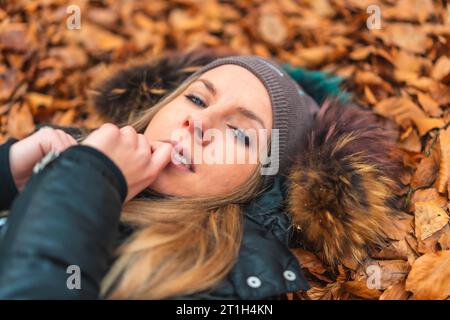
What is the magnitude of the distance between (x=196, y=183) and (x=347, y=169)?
51 centimetres

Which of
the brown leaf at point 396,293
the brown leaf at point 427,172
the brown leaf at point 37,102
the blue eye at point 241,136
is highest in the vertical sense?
→ the blue eye at point 241,136

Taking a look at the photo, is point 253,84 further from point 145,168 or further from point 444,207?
point 444,207

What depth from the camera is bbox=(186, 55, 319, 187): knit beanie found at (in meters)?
1.72

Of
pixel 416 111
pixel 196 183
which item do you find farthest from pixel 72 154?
pixel 416 111

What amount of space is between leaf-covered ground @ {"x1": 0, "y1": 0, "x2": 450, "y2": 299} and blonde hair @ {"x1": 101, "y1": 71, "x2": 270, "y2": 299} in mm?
342

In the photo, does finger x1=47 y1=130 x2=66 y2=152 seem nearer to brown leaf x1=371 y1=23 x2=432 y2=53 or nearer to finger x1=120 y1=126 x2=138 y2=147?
finger x1=120 y1=126 x2=138 y2=147

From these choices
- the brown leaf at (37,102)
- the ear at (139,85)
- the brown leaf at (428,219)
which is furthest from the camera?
the brown leaf at (37,102)

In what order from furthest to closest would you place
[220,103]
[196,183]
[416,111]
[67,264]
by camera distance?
[416,111]
[220,103]
[196,183]
[67,264]

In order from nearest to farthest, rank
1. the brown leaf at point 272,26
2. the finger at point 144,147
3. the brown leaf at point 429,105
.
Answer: the finger at point 144,147 < the brown leaf at point 429,105 < the brown leaf at point 272,26

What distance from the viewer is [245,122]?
1.64 m

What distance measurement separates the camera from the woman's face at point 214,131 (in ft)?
4.92

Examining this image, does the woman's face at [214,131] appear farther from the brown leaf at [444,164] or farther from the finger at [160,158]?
the brown leaf at [444,164]

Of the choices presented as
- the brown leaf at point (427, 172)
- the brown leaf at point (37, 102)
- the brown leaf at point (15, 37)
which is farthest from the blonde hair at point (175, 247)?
the brown leaf at point (15, 37)

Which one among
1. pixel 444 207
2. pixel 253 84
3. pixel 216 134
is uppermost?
pixel 253 84
